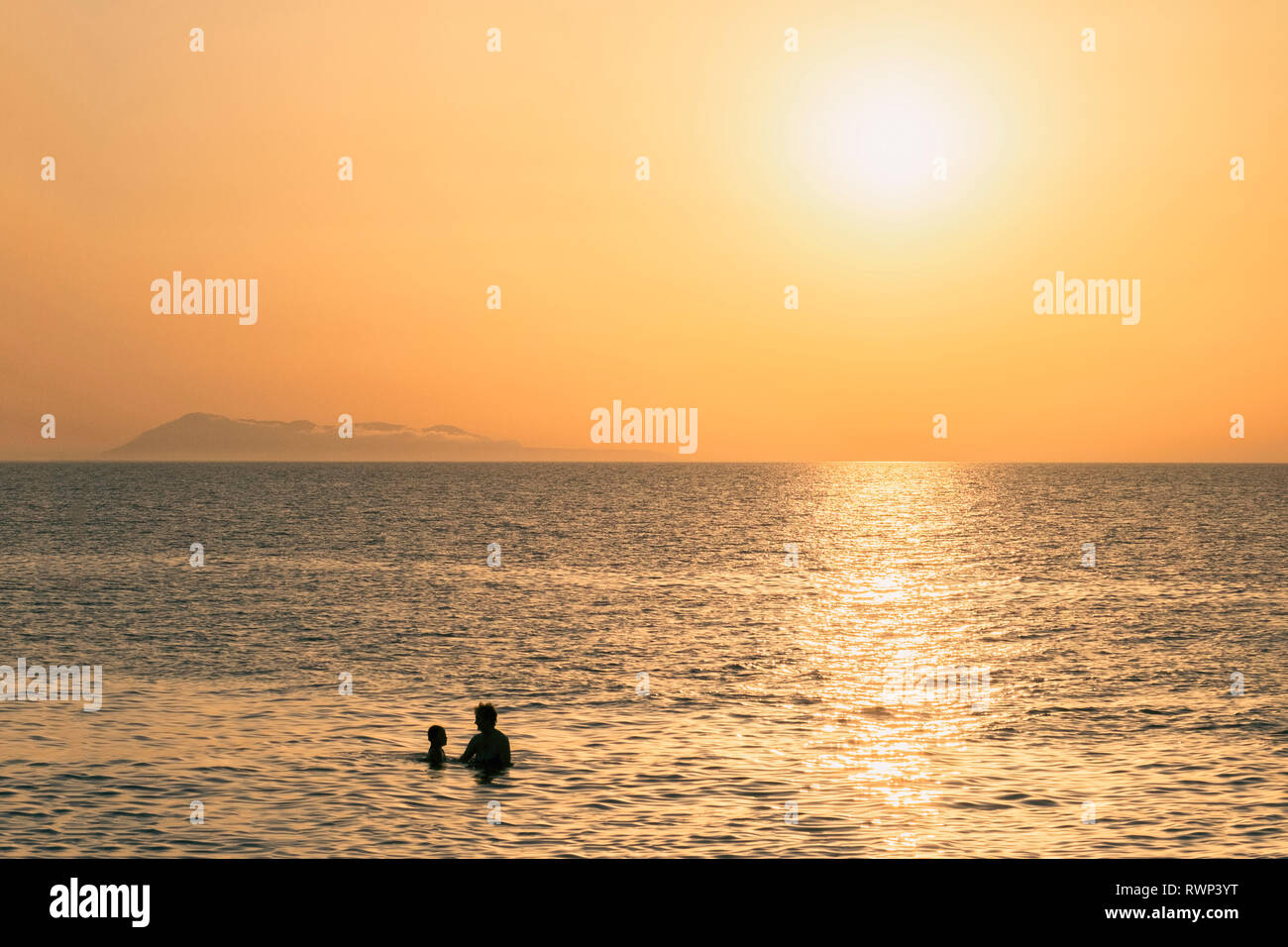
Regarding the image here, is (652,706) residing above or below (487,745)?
below

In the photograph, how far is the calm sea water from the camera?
23484 mm

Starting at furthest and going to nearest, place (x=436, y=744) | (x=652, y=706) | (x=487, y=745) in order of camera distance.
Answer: (x=652, y=706), (x=436, y=744), (x=487, y=745)

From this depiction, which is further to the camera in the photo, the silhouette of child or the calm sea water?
the silhouette of child

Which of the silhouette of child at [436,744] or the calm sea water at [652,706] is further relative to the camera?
the silhouette of child at [436,744]

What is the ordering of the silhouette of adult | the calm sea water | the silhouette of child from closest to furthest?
the calm sea water → the silhouette of adult → the silhouette of child

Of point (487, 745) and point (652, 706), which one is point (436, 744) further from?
point (652, 706)

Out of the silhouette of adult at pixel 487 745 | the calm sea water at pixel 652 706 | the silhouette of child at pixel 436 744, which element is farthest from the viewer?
the silhouette of child at pixel 436 744

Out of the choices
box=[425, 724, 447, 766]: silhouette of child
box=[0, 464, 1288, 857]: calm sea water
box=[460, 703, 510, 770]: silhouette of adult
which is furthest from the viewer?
box=[425, 724, 447, 766]: silhouette of child

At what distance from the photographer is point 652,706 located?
1467 inches

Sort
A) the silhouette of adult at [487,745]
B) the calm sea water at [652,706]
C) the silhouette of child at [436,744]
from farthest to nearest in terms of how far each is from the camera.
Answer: the silhouette of child at [436,744] → the silhouette of adult at [487,745] → the calm sea water at [652,706]

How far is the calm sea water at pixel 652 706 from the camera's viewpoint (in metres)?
23.5

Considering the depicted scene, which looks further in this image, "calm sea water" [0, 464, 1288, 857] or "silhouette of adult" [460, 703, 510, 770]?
"silhouette of adult" [460, 703, 510, 770]

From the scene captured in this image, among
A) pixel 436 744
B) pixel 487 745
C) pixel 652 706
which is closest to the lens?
pixel 487 745

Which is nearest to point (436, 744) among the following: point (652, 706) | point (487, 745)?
point (487, 745)
